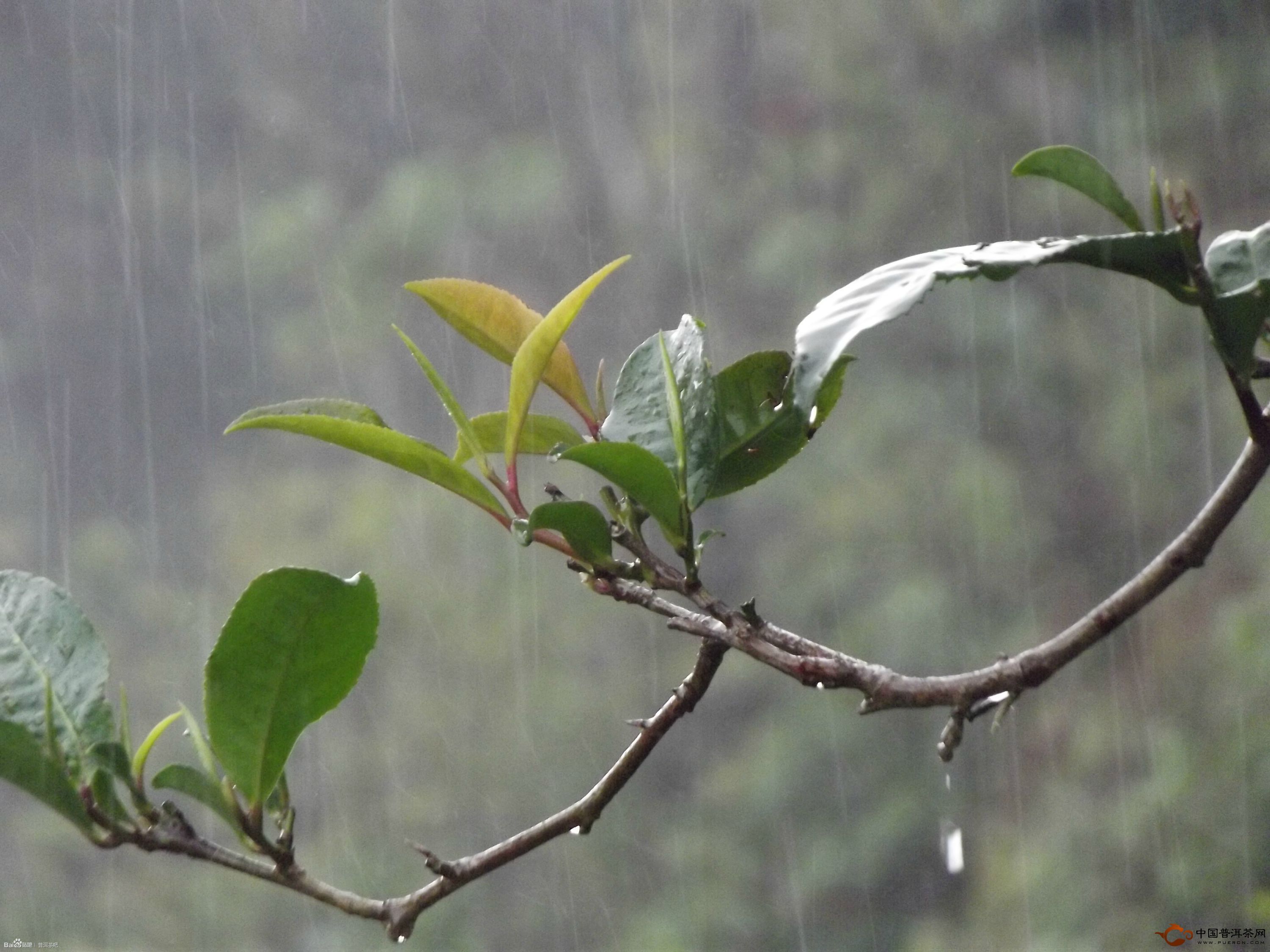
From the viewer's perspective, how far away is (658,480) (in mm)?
338

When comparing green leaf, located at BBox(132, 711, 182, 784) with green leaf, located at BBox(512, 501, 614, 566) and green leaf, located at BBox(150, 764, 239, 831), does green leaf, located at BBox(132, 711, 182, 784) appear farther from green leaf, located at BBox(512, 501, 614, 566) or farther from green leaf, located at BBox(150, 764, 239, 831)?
green leaf, located at BBox(512, 501, 614, 566)

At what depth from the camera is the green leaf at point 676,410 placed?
0.36 metres

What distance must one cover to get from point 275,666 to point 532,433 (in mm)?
125

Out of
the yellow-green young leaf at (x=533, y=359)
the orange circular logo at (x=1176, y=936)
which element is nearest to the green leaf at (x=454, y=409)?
the yellow-green young leaf at (x=533, y=359)

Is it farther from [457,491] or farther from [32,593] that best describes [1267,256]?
[32,593]

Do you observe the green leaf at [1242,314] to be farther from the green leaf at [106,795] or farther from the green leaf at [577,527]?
the green leaf at [106,795]

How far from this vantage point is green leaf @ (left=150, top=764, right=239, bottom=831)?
35cm

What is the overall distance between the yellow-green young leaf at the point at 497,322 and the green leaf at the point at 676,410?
35mm

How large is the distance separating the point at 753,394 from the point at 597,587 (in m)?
0.08

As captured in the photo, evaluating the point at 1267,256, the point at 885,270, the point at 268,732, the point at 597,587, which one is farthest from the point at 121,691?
the point at 1267,256

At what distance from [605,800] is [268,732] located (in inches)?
4.2

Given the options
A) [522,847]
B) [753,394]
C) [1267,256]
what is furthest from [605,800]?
Answer: [1267,256]

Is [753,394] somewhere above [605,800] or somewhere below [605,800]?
above

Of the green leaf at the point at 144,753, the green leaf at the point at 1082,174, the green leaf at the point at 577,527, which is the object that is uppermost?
the green leaf at the point at 1082,174
